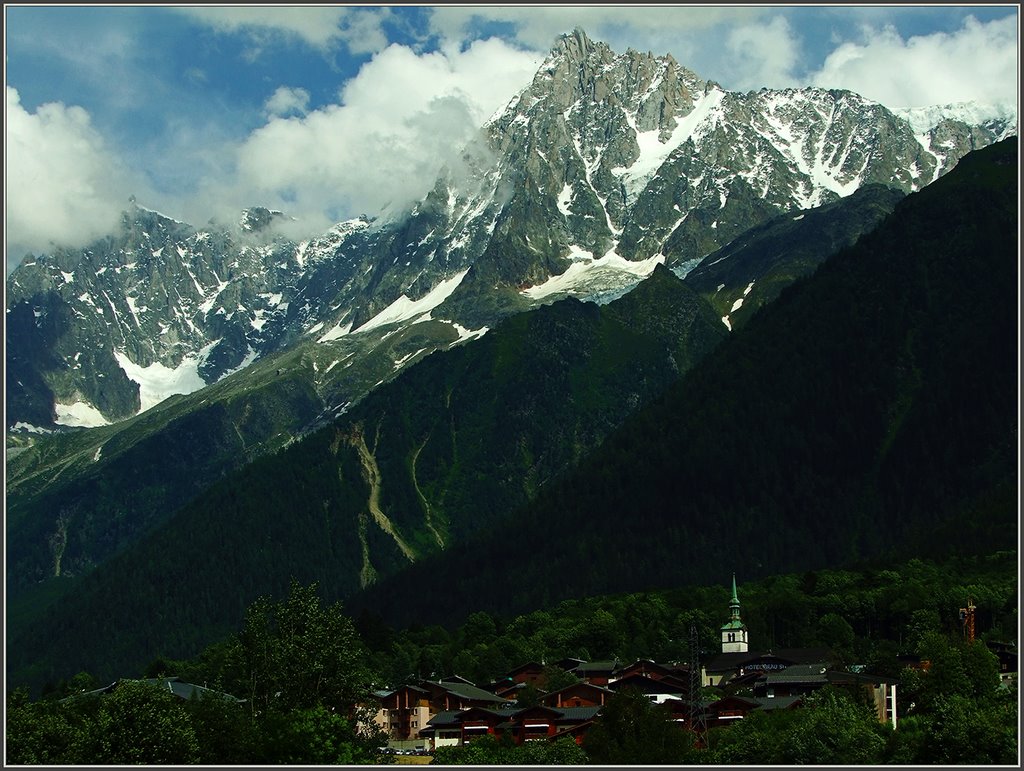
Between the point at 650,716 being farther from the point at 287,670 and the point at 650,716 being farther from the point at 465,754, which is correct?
the point at 287,670

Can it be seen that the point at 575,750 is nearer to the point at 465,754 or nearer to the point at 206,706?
the point at 465,754

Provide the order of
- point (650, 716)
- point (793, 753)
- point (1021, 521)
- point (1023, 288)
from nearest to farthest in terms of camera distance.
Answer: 1. point (1021, 521)
2. point (1023, 288)
3. point (793, 753)
4. point (650, 716)

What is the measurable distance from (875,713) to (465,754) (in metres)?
50.2

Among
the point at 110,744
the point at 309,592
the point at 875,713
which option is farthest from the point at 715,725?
the point at 110,744

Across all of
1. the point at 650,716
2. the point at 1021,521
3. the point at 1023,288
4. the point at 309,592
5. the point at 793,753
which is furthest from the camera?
the point at 309,592

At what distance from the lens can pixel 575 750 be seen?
519 feet

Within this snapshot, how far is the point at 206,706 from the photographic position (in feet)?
523

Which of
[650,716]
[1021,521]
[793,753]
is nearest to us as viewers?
[1021,521]

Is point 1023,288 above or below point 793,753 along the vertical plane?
above

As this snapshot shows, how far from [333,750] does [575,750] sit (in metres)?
22.0

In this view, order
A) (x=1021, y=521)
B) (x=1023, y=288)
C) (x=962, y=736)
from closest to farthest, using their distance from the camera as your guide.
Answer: (x=1021, y=521)
(x=1023, y=288)
(x=962, y=736)

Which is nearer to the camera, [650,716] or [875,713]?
[650,716]

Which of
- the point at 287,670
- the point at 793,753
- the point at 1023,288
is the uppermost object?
the point at 1023,288

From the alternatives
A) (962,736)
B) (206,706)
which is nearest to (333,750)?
(206,706)
